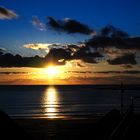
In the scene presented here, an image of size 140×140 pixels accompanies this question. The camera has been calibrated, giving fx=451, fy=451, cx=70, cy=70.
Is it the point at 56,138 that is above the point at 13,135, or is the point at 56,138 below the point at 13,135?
below

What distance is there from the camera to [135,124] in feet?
78.1

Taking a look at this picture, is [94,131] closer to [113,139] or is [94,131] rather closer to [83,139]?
[83,139]

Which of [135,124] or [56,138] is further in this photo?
[56,138]

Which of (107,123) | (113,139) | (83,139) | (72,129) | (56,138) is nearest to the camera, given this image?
(113,139)

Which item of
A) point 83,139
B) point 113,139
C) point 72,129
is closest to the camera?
point 113,139

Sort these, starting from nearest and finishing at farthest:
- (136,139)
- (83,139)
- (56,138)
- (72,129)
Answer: (136,139) < (83,139) < (56,138) < (72,129)

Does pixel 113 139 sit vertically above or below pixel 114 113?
above

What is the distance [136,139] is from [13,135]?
5.00m

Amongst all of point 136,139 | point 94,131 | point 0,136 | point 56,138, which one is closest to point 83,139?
point 94,131

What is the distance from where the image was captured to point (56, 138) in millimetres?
25656

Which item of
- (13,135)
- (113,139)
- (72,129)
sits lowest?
(72,129)

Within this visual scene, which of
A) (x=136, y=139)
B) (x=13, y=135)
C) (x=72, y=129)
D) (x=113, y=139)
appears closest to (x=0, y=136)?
(x=13, y=135)

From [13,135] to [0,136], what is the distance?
104 cm

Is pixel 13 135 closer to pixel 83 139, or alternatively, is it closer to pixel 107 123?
pixel 83 139
